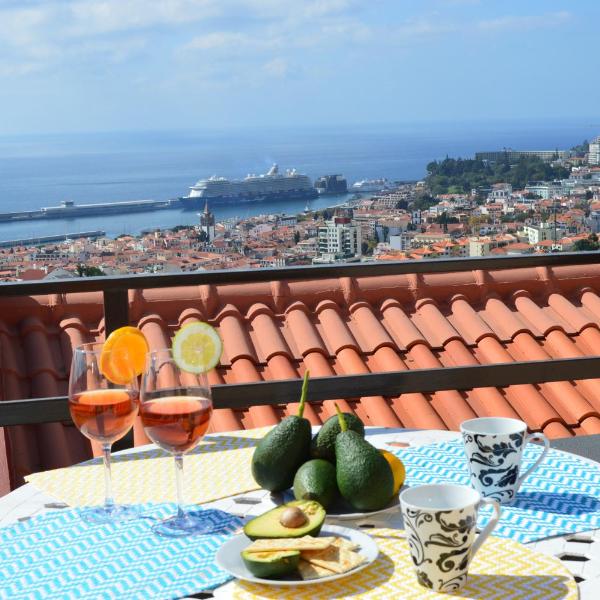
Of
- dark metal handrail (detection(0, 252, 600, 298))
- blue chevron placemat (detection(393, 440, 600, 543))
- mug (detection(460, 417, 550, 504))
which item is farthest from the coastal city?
mug (detection(460, 417, 550, 504))

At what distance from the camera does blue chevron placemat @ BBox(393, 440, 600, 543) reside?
1.06 metres

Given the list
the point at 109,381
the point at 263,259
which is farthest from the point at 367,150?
the point at 109,381

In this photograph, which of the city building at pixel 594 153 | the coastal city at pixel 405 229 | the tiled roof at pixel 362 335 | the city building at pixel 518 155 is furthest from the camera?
the city building at pixel 594 153

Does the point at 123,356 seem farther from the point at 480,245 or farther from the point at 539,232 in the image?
the point at 539,232

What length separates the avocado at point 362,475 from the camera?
1.04 metres

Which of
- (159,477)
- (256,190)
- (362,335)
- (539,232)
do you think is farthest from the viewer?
(256,190)

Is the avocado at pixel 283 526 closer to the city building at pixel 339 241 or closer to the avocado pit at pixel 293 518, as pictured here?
the avocado pit at pixel 293 518

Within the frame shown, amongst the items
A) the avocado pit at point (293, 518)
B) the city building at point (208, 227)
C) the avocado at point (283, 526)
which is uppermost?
the avocado pit at point (293, 518)

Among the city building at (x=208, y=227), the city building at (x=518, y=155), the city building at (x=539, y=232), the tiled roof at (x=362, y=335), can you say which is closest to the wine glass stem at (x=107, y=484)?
the tiled roof at (x=362, y=335)

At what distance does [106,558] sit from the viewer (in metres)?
1.02

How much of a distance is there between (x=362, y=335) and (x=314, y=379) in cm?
278

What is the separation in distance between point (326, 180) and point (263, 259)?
1436cm

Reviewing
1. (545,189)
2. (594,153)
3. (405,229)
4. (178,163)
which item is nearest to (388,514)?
(405,229)

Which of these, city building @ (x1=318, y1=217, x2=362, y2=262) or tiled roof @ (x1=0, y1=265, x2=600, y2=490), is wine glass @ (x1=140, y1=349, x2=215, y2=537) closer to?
tiled roof @ (x1=0, y1=265, x2=600, y2=490)
